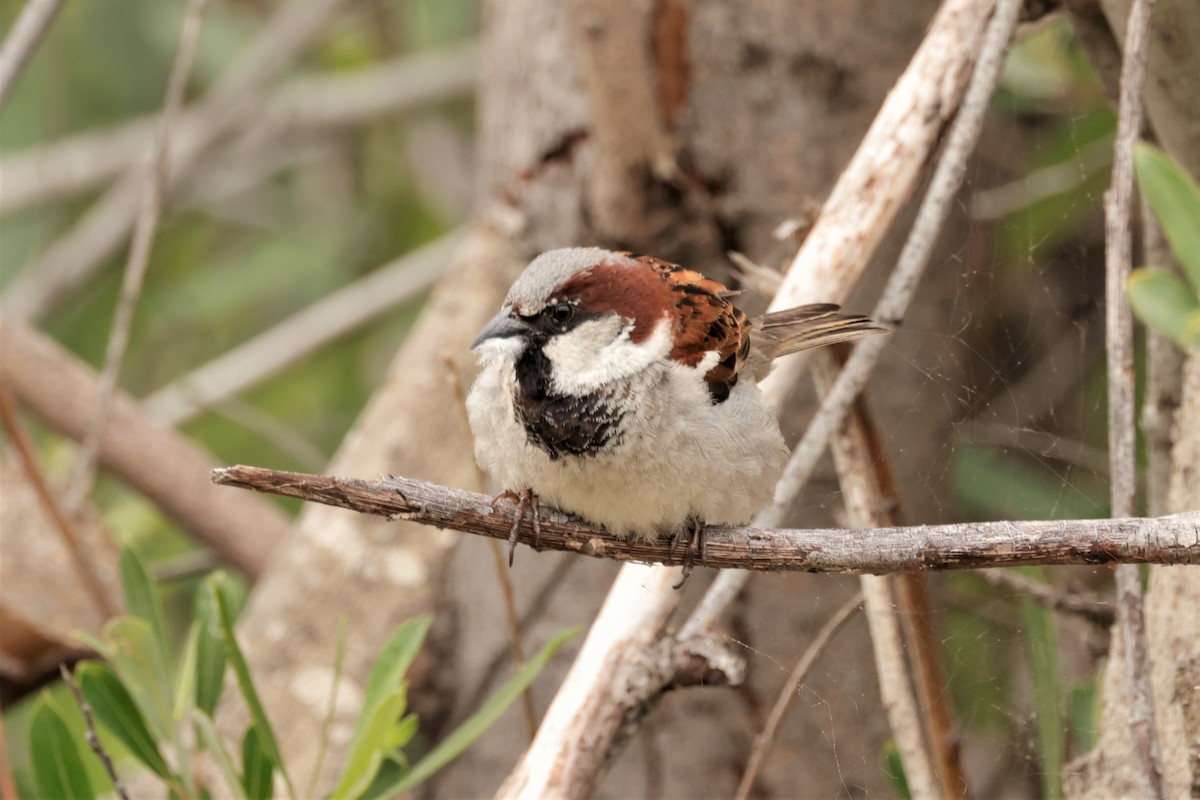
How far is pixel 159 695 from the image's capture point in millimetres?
2062

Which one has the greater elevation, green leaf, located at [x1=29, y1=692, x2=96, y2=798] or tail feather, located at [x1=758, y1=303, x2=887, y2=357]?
tail feather, located at [x1=758, y1=303, x2=887, y2=357]

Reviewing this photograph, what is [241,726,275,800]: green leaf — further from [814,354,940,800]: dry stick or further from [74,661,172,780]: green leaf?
[814,354,940,800]: dry stick

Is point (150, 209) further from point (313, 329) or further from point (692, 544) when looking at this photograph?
point (313, 329)

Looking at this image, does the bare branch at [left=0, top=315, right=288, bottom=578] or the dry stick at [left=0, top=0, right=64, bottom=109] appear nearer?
the dry stick at [left=0, top=0, right=64, bottom=109]

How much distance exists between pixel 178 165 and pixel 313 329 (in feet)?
3.20

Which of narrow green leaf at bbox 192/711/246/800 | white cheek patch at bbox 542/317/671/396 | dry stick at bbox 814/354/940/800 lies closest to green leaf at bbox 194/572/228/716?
narrow green leaf at bbox 192/711/246/800

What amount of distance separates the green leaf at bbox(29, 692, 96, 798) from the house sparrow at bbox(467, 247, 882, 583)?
0.79 m

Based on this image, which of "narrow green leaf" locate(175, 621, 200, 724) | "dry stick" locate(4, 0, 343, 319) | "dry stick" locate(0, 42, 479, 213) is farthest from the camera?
"dry stick" locate(0, 42, 479, 213)

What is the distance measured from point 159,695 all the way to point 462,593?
97 centimetres

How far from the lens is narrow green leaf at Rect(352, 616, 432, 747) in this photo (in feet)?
6.56

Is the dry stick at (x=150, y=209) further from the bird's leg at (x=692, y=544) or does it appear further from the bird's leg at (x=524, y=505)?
the bird's leg at (x=692, y=544)

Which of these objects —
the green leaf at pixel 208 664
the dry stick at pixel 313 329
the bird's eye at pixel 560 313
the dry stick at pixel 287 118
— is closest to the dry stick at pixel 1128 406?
the bird's eye at pixel 560 313

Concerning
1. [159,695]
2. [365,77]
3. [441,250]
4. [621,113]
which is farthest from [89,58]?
[159,695]

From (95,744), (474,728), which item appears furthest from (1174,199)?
(95,744)
